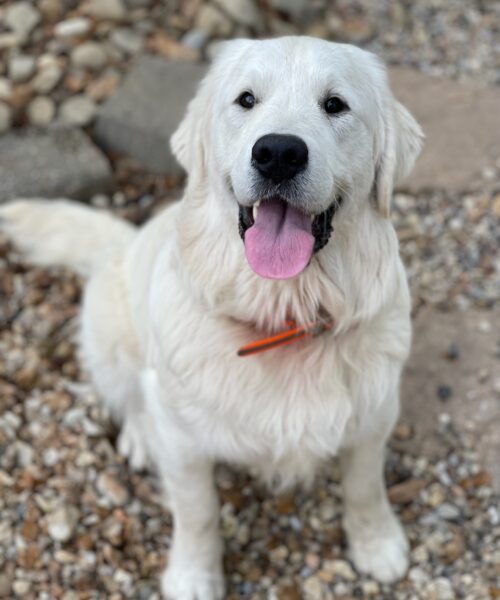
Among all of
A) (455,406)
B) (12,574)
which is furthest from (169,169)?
(12,574)

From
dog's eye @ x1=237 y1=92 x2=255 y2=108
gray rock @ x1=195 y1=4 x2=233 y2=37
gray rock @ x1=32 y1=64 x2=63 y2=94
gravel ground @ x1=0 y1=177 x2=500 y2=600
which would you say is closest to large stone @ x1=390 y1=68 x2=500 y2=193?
gravel ground @ x1=0 y1=177 x2=500 y2=600

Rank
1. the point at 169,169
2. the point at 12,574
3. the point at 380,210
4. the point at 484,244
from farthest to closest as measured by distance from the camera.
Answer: the point at 169,169
the point at 484,244
the point at 12,574
the point at 380,210

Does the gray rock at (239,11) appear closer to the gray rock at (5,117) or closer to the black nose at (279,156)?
the gray rock at (5,117)

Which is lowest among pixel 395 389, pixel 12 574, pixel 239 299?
pixel 12 574

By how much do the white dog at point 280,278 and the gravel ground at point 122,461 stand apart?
12.7 inches

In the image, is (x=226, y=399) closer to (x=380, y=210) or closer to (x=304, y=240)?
(x=304, y=240)

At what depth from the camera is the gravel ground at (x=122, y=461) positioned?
10.5 ft

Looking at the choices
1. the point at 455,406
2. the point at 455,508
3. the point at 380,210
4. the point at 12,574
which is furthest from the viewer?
the point at 455,406

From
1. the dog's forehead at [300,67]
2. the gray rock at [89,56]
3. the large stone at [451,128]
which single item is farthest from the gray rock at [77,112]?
the dog's forehead at [300,67]

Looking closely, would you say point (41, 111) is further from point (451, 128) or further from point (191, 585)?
point (191, 585)

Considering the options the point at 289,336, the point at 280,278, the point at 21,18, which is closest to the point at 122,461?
the point at 289,336

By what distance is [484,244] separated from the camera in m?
4.33

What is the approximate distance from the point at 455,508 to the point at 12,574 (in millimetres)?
1742

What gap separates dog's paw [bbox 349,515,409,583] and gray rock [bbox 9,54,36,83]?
10.9 ft
